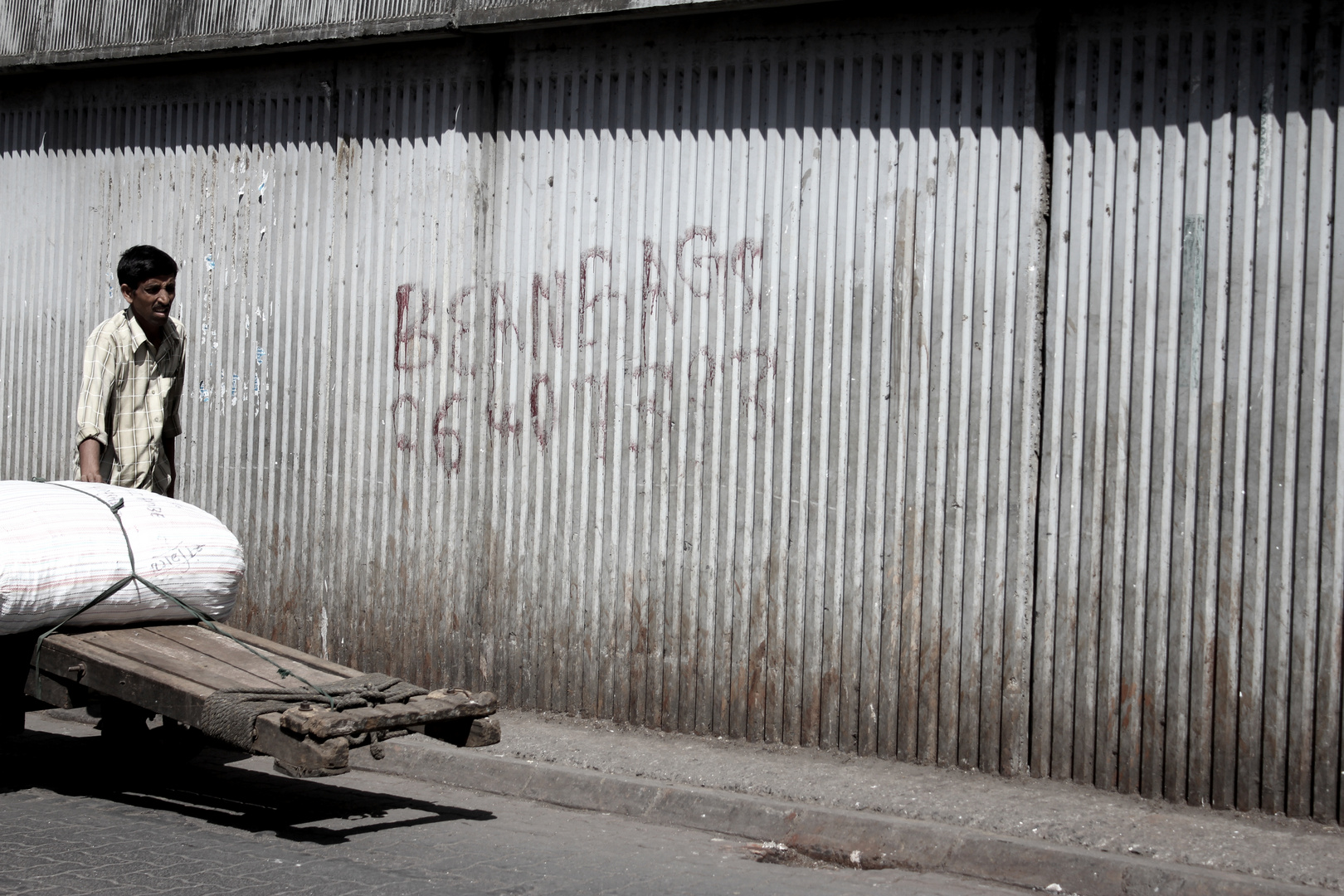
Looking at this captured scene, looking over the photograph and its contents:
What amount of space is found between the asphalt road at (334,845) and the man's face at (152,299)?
2.02 m

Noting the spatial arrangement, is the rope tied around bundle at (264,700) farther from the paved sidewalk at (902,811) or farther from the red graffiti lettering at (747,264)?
the red graffiti lettering at (747,264)

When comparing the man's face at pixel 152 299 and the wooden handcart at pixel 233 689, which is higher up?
the man's face at pixel 152 299

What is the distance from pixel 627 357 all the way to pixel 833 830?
104 inches

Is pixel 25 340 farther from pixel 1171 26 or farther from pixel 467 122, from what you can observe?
pixel 1171 26

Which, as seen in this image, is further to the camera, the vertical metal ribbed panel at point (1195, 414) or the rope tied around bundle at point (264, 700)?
the vertical metal ribbed panel at point (1195, 414)

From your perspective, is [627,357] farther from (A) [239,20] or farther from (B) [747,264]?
(A) [239,20]

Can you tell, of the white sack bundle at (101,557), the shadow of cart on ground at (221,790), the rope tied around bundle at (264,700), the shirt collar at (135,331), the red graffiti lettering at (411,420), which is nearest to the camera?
the rope tied around bundle at (264,700)

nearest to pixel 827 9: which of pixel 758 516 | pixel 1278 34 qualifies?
pixel 1278 34

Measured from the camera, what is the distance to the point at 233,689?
477cm

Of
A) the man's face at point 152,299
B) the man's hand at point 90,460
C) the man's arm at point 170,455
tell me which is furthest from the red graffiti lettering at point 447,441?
the man's hand at point 90,460

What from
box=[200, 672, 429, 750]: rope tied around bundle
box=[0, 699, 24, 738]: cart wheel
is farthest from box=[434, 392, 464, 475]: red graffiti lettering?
box=[0, 699, 24, 738]: cart wheel

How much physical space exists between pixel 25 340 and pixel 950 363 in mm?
6263

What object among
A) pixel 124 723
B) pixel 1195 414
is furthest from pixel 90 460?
pixel 1195 414

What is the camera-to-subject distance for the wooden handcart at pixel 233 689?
4523 millimetres
